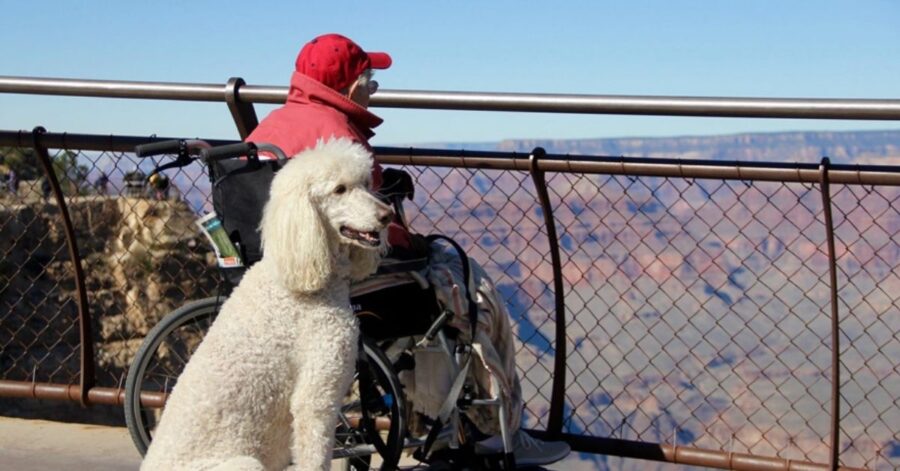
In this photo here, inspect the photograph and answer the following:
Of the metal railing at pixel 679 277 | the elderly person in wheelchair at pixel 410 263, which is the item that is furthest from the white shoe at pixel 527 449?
the metal railing at pixel 679 277

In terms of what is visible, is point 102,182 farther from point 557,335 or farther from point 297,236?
point 297,236

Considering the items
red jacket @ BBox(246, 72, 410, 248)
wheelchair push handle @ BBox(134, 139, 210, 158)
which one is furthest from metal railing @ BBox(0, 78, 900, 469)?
wheelchair push handle @ BBox(134, 139, 210, 158)

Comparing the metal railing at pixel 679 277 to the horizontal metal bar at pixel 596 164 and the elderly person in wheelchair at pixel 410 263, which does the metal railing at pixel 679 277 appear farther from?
the elderly person in wheelchair at pixel 410 263

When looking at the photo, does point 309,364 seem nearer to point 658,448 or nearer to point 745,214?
point 658,448

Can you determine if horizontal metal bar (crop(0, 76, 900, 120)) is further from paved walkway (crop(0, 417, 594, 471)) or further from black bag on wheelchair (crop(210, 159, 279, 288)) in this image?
paved walkway (crop(0, 417, 594, 471))

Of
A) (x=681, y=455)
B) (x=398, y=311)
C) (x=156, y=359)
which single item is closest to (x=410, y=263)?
(x=398, y=311)

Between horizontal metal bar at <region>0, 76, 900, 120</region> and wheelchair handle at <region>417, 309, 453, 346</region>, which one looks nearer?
wheelchair handle at <region>417, 309, 453, 346</region>

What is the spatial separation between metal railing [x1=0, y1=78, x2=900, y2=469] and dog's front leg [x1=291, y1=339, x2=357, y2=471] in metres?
1.43

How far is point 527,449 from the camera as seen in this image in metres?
4.30

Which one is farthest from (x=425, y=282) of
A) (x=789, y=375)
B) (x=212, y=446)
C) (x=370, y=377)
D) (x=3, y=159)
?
(x=3, y=159)

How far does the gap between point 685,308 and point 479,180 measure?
1021 millimetres

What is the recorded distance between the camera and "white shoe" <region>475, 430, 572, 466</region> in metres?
4.08

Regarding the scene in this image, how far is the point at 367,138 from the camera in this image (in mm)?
3941

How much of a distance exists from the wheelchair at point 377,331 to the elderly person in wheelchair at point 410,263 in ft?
0.03
